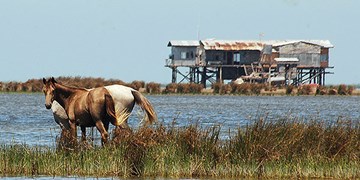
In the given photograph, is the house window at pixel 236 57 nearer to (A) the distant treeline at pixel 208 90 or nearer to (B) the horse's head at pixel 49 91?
(A) the distant treeline at pixel 208 90

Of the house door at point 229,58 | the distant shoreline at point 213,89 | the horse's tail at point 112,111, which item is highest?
the horse's tail at point 112,111

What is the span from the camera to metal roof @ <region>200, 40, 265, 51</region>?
111 m

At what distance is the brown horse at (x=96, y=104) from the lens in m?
23.0

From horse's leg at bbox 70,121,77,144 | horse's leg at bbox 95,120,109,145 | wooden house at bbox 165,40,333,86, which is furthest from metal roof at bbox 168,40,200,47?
horse's leg at bbox 95,120,109,145

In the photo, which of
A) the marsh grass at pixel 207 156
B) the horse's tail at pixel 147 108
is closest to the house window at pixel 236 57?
the horse's tail at pixel 147 108

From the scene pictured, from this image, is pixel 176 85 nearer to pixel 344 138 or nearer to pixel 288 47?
pixel 288 47

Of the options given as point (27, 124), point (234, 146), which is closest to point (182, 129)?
point (234, 146)

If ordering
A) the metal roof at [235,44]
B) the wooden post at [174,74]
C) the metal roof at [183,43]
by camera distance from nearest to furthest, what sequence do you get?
the metal roof at [235,44] < the metal roof at [183,43] < the wooden post at [174,74]

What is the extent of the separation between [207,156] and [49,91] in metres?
4.56

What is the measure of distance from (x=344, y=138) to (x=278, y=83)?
92.1m

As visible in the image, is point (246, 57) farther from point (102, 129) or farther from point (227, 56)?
point (102, 129)

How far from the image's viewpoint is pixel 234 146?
2091cm

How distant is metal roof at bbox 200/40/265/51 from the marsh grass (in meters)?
89.7

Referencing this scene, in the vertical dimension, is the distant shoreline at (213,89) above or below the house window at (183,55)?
below
